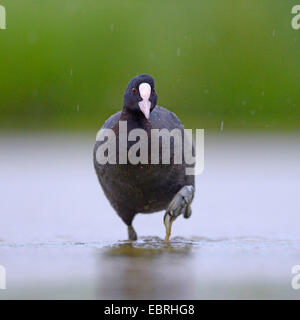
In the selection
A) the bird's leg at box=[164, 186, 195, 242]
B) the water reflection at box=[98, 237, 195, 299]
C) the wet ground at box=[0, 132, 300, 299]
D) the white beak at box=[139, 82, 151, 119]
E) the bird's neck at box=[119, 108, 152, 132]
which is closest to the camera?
the water reflection at box=[98, 237, 195, 299]

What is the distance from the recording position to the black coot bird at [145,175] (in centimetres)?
539

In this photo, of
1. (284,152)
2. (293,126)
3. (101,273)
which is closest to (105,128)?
(101,273)

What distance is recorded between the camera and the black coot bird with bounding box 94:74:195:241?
5.39 metres

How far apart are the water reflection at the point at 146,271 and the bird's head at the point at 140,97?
0.88m

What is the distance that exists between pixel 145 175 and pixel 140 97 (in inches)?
21.1

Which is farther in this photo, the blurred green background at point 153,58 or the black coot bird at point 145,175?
the blurred green background at point 153,58

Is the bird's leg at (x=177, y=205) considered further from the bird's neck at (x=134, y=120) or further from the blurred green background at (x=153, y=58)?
the blurred green background at (x=153, y=58)

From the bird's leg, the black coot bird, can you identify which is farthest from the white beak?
the bird's leg

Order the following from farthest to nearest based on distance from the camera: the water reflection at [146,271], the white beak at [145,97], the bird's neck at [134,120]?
the bird's neck at [134,120] → the white beak at [145,97] → the water reflection at [146,271]

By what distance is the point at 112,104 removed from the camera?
11836 mm

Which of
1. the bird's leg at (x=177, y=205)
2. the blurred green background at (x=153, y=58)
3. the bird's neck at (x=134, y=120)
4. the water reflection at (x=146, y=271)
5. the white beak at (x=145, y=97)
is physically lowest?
the water reflection at (x=146, y=271)

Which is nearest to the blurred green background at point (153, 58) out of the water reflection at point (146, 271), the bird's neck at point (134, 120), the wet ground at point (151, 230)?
the wet ground at point (151, 230)

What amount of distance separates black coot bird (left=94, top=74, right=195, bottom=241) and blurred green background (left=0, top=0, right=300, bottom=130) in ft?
19.4

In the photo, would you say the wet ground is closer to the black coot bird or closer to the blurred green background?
the black coot bird
